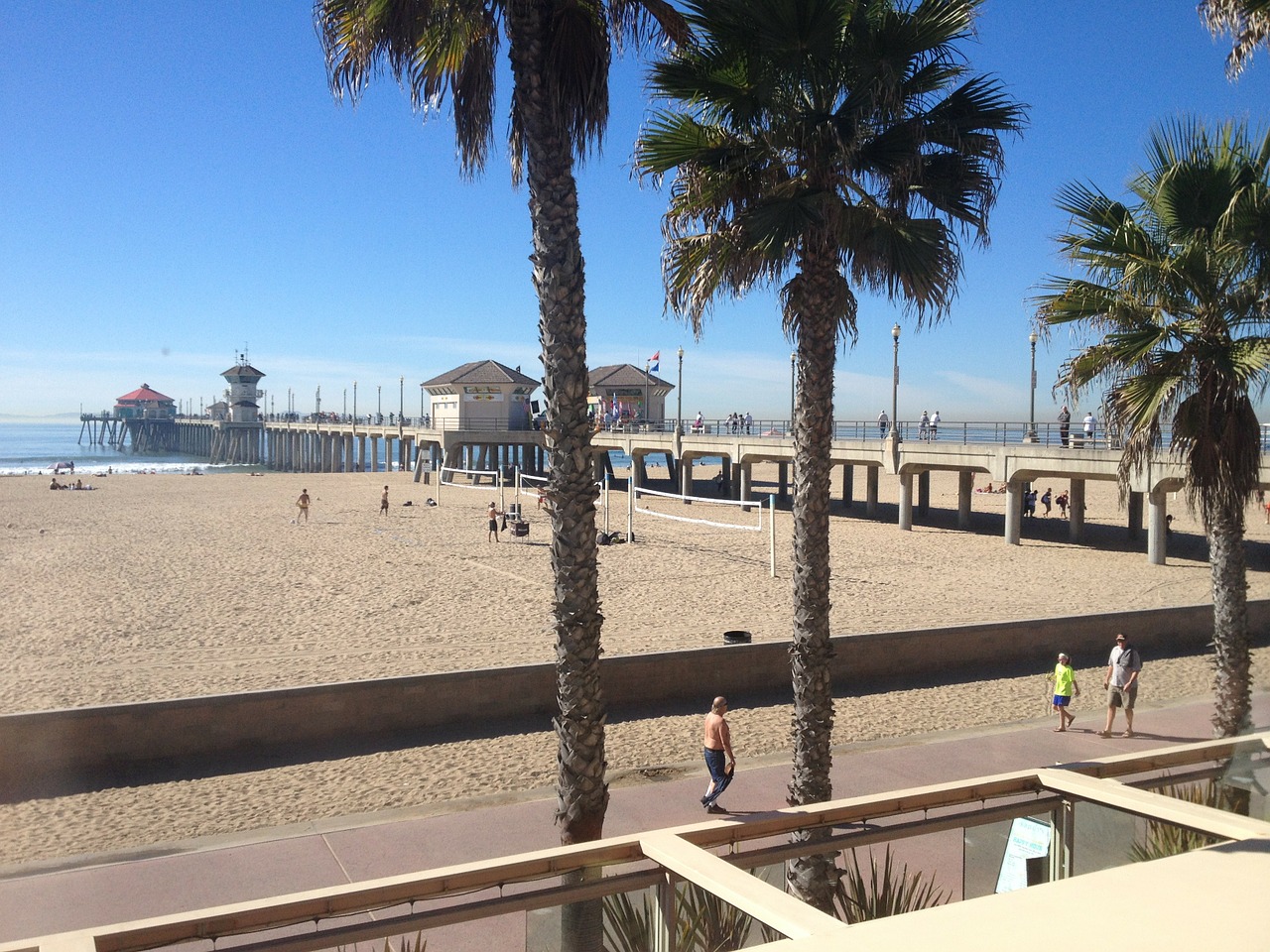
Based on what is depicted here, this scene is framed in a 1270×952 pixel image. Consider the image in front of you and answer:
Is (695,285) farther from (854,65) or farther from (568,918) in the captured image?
(568,918)

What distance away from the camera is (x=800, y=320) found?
6602mm

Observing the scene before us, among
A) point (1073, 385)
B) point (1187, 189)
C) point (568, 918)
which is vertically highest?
point (1187, 189)

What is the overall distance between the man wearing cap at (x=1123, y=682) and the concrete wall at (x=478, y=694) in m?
2.94

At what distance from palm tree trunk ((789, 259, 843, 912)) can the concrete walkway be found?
184cm

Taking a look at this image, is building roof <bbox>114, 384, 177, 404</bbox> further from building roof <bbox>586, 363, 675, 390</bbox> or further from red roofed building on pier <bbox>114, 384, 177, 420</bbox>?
building roof <bbox>586, 363, 675, 390</bbox>

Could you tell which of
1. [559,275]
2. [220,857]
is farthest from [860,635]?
[559,275]

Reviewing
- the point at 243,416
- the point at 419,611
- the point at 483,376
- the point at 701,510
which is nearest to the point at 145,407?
the point at 243,416

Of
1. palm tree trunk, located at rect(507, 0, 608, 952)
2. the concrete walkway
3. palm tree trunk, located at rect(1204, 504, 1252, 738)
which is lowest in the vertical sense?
the concrete walkway

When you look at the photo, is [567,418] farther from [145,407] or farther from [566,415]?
[145,407]

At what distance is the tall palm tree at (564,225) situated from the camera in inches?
197

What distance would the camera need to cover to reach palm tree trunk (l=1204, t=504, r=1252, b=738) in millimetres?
7973

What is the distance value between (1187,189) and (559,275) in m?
5.13

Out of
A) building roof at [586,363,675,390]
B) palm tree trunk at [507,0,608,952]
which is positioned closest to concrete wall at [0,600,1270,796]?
palm tree trunk at [507,0,608,952]

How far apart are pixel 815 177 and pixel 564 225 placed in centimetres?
215
